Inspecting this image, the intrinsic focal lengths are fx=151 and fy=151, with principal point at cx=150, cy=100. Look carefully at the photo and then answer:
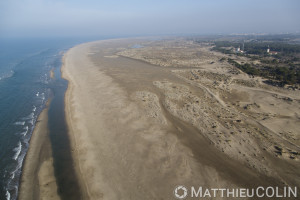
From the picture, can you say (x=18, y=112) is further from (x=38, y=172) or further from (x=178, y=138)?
(x=178, y=138)

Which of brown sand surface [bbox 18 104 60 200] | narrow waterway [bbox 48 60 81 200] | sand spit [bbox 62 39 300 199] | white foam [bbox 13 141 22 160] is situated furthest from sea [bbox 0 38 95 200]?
sand spit [bbox 62 39 300 199]

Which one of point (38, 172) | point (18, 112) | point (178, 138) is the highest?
point (18, 112)

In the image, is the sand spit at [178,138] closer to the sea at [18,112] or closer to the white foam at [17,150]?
the sea at [18,112]

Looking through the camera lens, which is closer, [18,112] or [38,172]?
[38,172]

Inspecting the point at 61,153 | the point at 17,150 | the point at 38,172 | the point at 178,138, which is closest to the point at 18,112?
the point at 17,150

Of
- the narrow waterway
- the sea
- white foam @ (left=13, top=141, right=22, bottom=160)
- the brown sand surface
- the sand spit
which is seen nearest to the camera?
the brown sand surface

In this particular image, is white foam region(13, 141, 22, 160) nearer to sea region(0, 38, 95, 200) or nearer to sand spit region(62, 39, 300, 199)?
sea region(0, 38, 95, 200)
